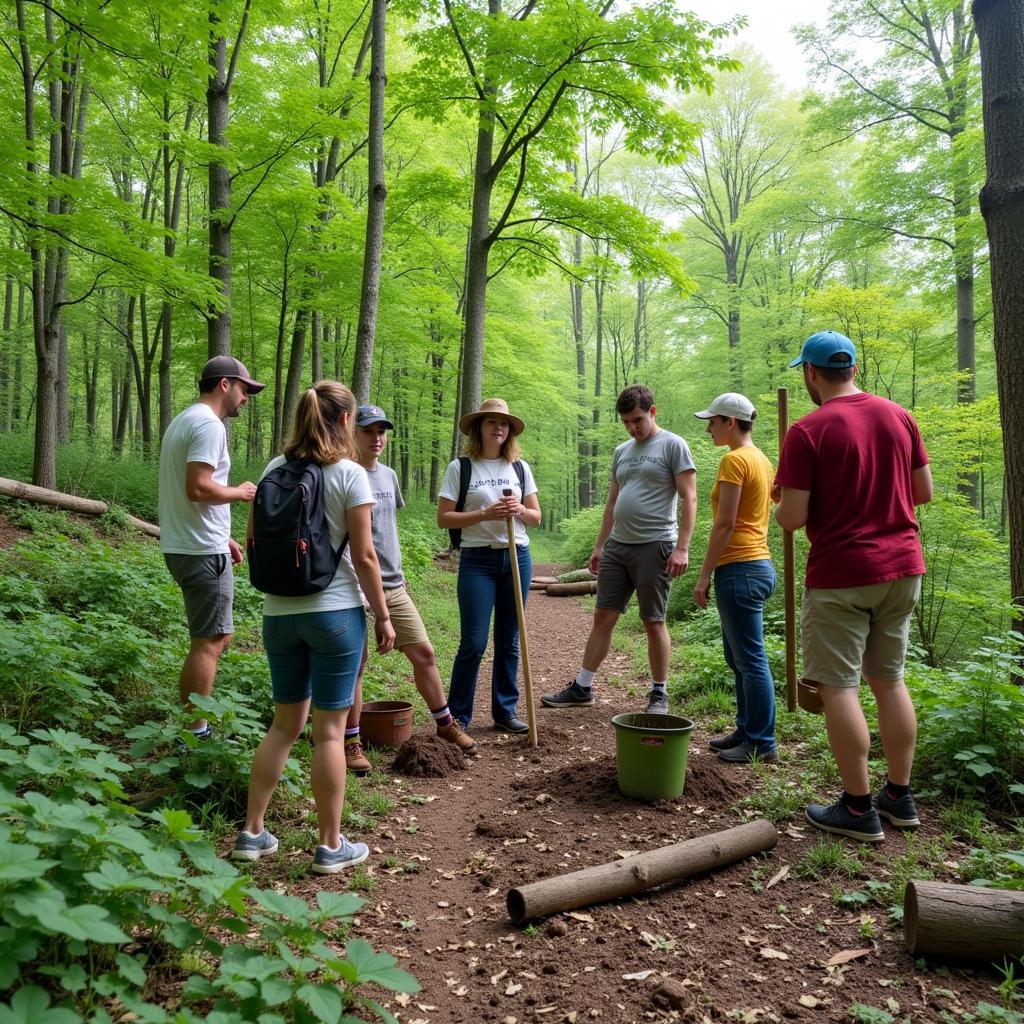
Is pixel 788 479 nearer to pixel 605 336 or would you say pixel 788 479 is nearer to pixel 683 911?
pixel 683 911

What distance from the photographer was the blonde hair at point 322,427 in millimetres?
3016

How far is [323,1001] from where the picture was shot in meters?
1.68

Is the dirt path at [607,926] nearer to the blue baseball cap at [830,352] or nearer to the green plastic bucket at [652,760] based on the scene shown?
the green plastic bucket at [652,760]

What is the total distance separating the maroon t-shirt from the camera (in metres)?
3.15

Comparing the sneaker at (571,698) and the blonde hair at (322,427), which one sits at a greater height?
the blonde hair at (322,427)

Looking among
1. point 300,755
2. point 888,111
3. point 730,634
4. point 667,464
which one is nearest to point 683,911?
point 730,634

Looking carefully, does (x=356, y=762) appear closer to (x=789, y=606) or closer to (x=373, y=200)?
(x=789, y=606)

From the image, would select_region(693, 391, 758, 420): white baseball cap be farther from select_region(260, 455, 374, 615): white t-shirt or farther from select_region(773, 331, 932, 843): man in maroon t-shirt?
select_region(260, 455, 374, 615): white t-shirt

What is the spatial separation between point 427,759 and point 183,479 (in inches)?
88.0

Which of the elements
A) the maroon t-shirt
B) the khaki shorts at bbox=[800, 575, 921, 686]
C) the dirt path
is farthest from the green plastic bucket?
the maroon t-shirt

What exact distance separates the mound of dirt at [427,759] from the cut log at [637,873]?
1.47 meters

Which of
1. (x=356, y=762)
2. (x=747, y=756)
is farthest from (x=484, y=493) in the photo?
(x=747, y=756)

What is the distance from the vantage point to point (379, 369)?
2180 centimetres

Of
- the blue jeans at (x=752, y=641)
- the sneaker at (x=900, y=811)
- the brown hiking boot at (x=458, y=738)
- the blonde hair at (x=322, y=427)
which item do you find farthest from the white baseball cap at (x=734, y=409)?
the brown hiking boot at (x=458, y=738)
